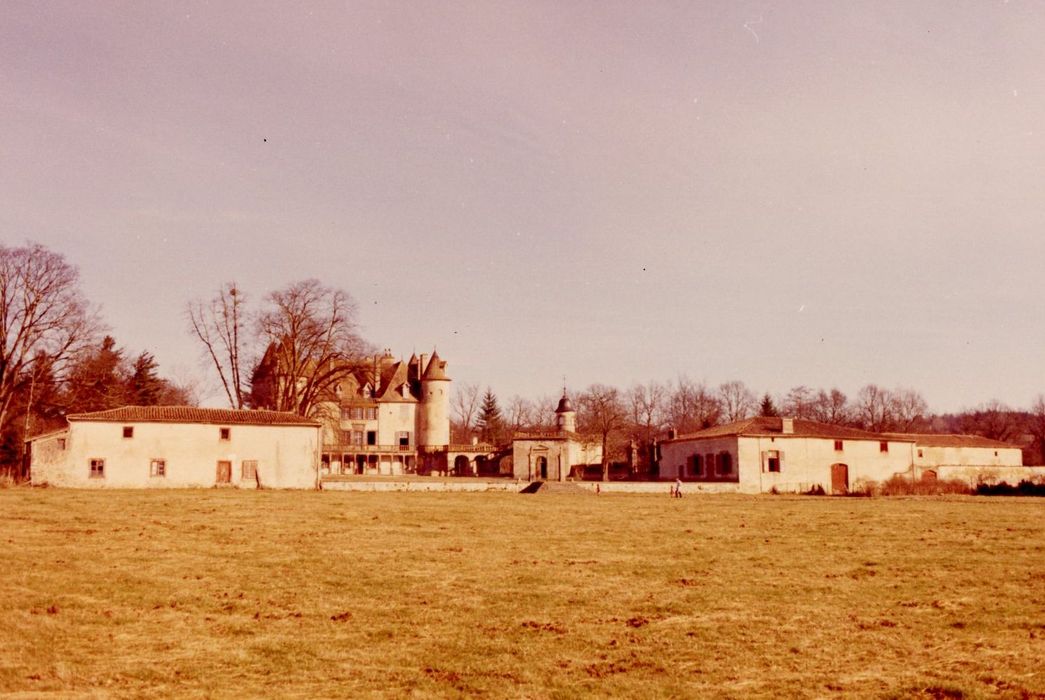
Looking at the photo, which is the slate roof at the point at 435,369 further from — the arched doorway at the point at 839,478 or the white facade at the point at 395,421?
the arched doorway at the point at 839,478

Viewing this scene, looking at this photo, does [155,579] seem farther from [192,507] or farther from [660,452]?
[660,452]

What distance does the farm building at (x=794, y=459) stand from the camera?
170ft

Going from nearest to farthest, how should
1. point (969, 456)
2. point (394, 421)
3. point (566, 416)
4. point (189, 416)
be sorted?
point (189, 416) → point (969, 456) → point (394, 421) → point (566, 416)

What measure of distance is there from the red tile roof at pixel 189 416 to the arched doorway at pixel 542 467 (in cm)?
2353

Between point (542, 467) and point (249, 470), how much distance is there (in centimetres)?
2676

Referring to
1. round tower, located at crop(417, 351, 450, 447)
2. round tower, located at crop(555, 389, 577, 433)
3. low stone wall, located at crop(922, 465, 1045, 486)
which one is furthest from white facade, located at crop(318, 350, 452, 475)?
low stone wall, located at crop(922, 465, 1045, 486)

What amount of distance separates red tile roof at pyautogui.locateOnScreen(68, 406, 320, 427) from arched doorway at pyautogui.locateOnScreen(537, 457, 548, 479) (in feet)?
77.2

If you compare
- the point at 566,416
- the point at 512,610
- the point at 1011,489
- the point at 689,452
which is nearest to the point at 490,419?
the point at 566,416

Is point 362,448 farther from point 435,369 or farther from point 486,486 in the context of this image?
point 486,486

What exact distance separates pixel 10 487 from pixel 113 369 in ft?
76.0

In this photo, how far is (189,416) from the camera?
43.9 metres

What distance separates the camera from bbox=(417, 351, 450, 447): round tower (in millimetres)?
78875

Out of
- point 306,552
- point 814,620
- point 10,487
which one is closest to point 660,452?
point 10,487

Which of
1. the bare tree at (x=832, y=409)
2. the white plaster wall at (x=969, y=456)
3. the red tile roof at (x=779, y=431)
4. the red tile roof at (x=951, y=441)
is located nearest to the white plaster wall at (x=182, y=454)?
the red tile roof at (x=779, y=431)
